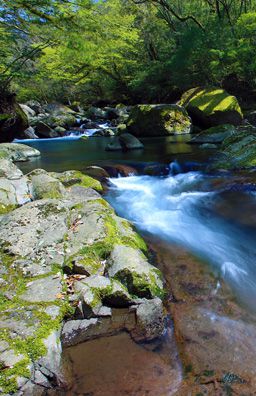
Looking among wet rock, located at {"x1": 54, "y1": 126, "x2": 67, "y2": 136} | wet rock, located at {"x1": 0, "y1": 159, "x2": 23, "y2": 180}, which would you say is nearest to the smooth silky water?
wet rock, located at {"x1": 0, "y1": 159, "x2": 23, "y2": 180}

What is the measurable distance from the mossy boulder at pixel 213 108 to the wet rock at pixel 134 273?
14.3 m

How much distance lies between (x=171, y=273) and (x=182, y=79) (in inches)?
836

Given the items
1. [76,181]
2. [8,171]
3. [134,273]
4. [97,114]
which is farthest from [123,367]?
→ [97,114]

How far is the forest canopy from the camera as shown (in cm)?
734

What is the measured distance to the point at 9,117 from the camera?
14836 millimetres

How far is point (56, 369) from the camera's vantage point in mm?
3000

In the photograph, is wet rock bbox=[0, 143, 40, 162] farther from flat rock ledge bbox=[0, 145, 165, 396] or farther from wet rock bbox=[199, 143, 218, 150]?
flat rock ledge bbox=[0, 145, 165, 396]

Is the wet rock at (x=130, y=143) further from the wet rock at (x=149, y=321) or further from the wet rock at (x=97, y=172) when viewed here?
the wet rock at (x=149, y=321)

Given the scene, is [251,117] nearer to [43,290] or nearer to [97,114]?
[97,114]

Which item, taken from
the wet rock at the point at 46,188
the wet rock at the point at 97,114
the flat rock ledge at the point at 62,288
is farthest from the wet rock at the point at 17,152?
the wet rock at the point at 97,114

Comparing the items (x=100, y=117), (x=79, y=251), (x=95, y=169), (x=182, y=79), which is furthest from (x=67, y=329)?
(x=100, y=117)

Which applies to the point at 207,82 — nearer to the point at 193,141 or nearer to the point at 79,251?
the point at 193,141

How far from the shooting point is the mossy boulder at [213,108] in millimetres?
16812

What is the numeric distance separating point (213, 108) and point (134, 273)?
14.8 meters
